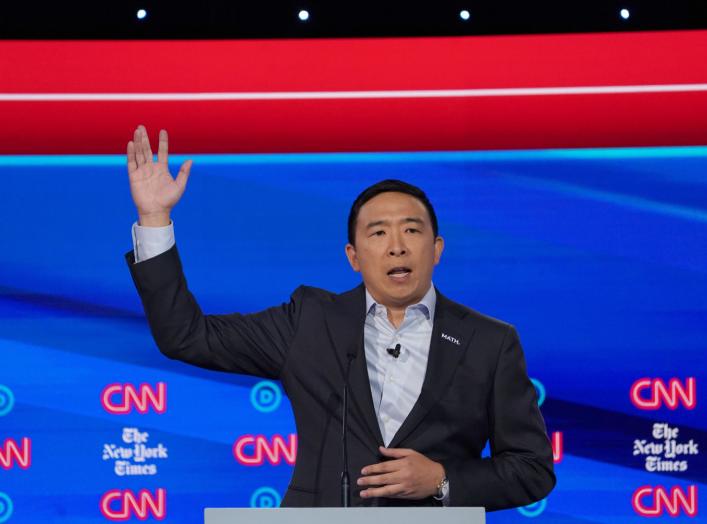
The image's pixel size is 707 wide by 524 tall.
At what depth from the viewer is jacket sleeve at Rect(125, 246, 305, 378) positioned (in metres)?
2.25

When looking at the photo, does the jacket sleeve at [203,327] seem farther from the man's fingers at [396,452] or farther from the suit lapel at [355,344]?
the man's fingers at [396,452]

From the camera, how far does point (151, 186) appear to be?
90.0 inches

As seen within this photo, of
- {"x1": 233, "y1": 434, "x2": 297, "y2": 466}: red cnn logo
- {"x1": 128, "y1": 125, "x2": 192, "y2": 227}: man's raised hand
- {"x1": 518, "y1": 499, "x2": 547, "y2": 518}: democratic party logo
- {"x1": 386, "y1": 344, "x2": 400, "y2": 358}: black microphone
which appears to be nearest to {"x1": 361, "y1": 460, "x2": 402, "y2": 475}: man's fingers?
{"x1": 386, "y1": 344, "x2": 400, "y2": 358}: black microphone

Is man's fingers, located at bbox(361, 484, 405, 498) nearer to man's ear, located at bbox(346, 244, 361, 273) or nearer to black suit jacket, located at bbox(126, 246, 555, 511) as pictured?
black suit jacket, located at bbox(126, 246, 555, 511)

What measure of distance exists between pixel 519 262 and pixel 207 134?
127 centimetres

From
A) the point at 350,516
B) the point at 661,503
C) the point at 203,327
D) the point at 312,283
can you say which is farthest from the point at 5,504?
the point at 350,516

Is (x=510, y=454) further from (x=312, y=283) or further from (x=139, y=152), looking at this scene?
(x=312, y=283)

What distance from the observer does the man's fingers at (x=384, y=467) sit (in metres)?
2.00

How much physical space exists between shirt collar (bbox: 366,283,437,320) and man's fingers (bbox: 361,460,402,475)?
48cm

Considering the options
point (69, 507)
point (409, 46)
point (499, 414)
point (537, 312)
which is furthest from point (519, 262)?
point (69, 507)

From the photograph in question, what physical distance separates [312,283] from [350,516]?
7.38 feet

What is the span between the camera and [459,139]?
3.88 m

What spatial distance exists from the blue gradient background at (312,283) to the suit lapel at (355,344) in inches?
54.8

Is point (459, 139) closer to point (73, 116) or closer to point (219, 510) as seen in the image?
point (73, 116)
